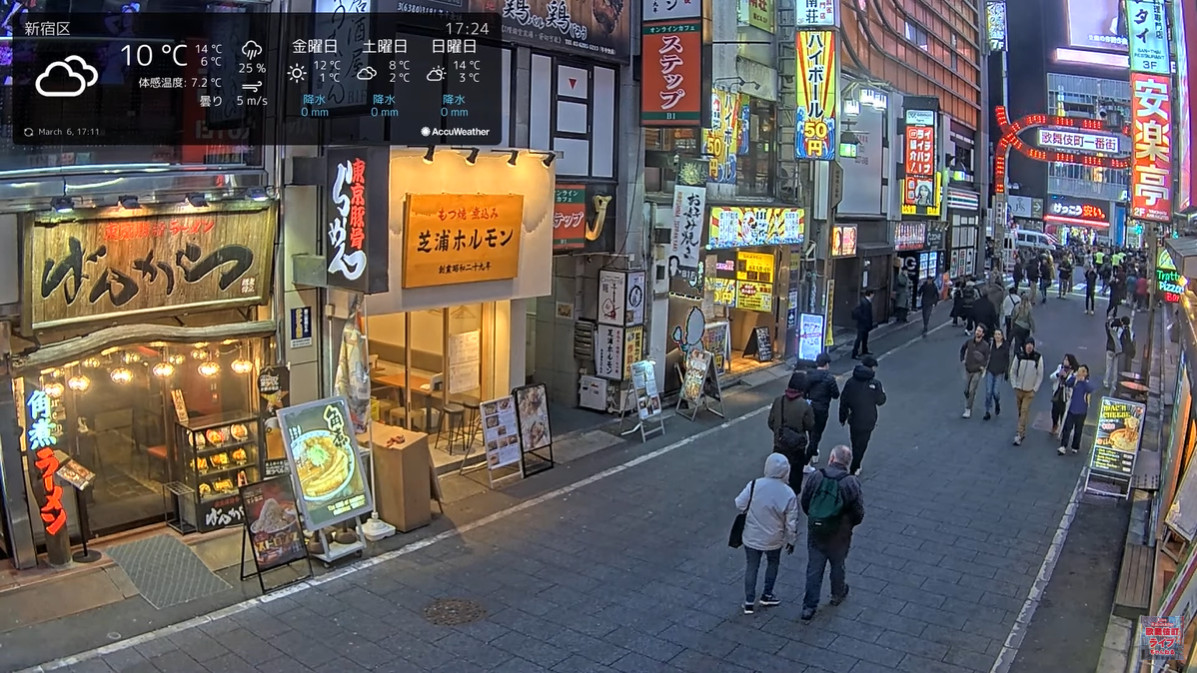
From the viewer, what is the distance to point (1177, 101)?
1325 centimetres

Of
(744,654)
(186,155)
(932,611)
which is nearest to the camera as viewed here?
(744,654)

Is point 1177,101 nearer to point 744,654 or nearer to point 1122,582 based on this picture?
point 1122,582

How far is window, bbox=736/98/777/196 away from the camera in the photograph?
944 inches

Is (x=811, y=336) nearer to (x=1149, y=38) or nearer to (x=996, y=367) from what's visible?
(x=996, y=367)

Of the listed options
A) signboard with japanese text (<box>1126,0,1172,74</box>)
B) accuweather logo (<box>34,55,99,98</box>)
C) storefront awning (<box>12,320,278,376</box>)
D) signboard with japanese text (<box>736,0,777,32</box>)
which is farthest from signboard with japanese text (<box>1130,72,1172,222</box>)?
accuweather logo (<box>34,55,99,98</box>)

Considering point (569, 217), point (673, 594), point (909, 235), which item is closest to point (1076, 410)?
point (569, 217)

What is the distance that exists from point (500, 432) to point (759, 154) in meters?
13.2

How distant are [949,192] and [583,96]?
3074 cm

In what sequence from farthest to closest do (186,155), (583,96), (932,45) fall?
(932,45), (583,96), (186,155)

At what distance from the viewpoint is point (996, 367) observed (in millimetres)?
18125

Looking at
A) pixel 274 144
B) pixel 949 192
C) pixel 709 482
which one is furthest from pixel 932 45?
pixel 274 144


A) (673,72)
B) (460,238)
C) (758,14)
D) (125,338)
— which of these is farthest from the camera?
(758,14)

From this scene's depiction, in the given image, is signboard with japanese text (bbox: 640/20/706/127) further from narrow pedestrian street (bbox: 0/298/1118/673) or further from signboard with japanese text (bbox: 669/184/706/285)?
narrow pedestrian street (bbox: 0/298/1118/673)

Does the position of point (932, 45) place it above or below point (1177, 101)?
above
